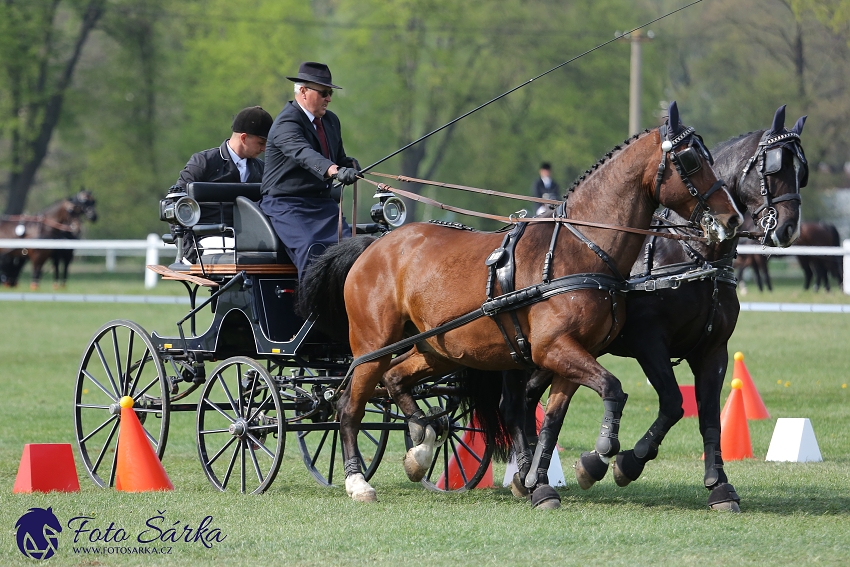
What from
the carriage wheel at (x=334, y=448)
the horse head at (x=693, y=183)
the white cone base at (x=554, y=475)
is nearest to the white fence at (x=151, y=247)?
the carriage wheel at (x=334, y=448)

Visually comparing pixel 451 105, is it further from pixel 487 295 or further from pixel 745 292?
pixel 487 295

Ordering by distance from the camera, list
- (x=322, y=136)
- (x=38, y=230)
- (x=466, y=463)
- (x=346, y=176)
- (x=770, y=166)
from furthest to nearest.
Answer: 1. (x=38, y=230)
2. (x=466, y=463)
3. (x=322, y=136)
4. (x=346, y=176)
5. (x=770, y=166)

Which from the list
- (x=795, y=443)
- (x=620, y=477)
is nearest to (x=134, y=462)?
(x=620, y=477)

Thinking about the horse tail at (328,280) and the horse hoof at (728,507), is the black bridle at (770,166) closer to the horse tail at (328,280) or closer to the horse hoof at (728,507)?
the horse hoof at (728,507)

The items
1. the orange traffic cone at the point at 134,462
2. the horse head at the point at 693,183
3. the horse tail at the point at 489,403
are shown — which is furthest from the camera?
the horse tail at the point at 489,403

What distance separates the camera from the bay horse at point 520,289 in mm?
5828

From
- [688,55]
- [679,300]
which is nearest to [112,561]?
[679,300]

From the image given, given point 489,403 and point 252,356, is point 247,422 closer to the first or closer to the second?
point 252,356

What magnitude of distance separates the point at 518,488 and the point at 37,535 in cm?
267

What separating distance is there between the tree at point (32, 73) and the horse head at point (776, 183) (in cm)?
3475

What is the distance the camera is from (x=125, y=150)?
131ft

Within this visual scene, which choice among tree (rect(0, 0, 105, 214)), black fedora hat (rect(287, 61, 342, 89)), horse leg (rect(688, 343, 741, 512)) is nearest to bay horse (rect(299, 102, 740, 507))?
horse leg (rect(688, 343, 741, 512))

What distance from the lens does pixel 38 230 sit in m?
26.5

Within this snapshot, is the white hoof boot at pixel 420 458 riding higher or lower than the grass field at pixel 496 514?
higher
